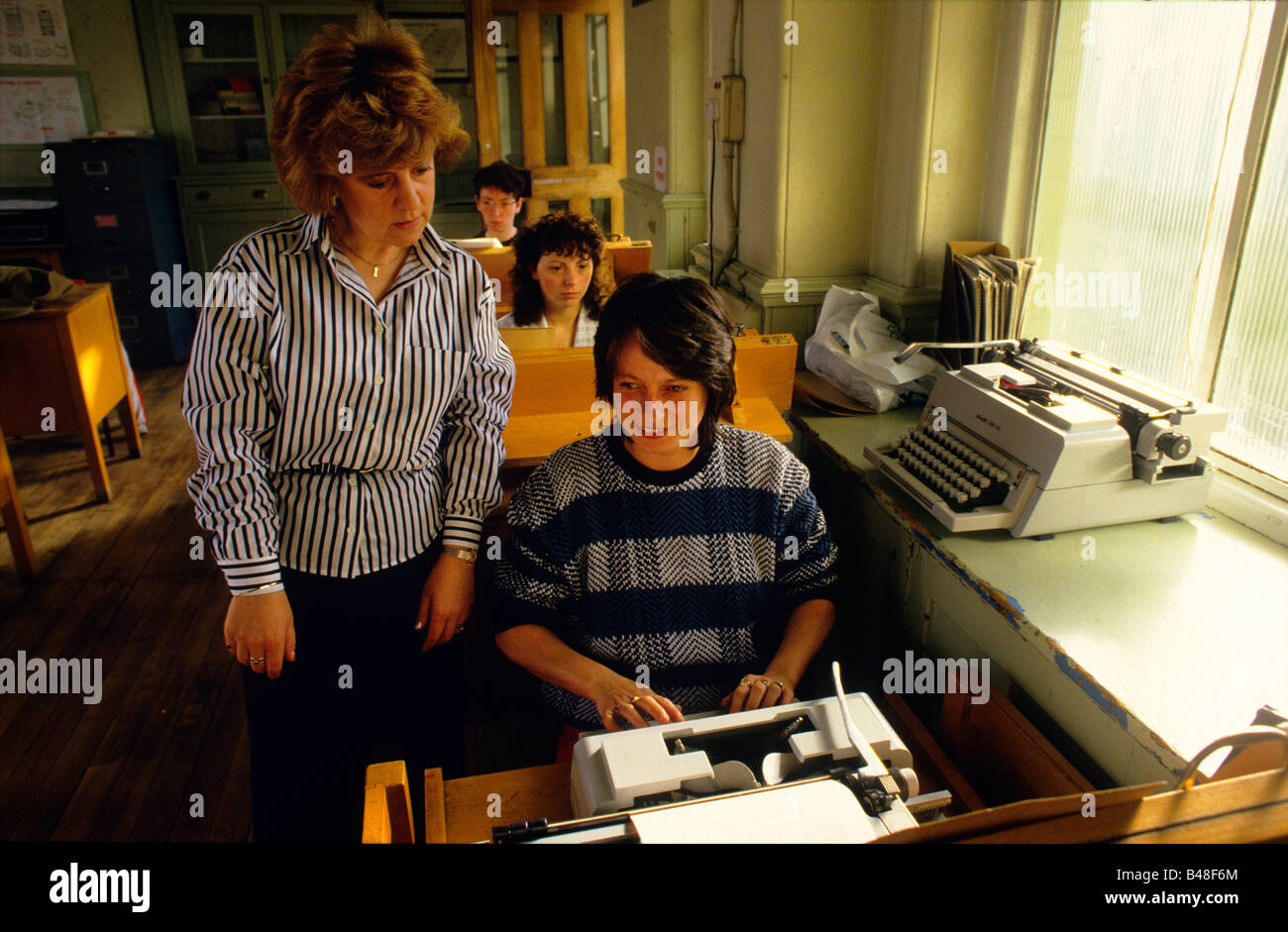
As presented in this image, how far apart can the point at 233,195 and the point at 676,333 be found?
5.84m

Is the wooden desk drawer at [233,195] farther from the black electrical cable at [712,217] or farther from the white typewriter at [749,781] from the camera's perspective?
the white typewriter at [749,781]

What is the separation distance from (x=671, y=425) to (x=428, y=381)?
1.25 ft

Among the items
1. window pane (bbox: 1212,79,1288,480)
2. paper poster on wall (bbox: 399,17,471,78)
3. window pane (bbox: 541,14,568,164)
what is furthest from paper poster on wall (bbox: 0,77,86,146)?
window pane (bbox: 1212,79,1288,480)

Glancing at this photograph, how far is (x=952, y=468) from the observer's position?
64.2 inches

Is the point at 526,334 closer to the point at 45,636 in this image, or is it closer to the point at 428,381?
the point at 428,381

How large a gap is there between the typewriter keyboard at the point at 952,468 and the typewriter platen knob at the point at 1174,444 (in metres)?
0.24

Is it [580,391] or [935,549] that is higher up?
[580,391]

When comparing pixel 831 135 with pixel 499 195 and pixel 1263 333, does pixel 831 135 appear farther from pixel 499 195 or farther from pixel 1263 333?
pixel 499 195

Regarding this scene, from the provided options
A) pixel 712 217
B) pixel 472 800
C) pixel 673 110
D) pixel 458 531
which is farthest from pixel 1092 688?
pixel 673 110

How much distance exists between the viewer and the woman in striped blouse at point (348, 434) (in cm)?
120

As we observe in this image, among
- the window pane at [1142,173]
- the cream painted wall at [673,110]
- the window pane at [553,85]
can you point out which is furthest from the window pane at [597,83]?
the window pane at [1142,173]

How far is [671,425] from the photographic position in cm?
133

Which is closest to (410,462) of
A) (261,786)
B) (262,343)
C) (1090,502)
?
(262,343)

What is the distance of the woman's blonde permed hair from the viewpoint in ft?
3.80
